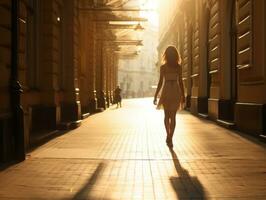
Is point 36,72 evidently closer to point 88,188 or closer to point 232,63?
point 232,63

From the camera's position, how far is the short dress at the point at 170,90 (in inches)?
403

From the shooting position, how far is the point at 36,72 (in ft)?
Answer: 43.7

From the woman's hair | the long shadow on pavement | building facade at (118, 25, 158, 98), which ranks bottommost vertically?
the long shadow on pavement

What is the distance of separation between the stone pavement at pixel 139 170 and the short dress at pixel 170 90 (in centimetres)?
79

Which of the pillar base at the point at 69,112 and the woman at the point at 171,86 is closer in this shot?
the woman at the point at 171,86

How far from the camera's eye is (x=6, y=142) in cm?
800

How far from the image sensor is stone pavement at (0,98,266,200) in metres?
5.84

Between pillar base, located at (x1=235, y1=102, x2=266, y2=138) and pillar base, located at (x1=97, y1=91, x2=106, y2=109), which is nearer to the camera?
pillar base, located at (x1=235, y1=102, x2=266, y2=138)

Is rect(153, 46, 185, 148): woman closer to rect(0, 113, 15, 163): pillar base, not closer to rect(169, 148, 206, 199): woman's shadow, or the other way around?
rect(169, 148, 206, 199): woman's shadow

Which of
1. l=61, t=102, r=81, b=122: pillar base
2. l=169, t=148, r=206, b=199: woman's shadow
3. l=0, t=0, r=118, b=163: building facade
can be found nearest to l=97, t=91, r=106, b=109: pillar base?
l=0, t=0, r=118, b=163: building facade

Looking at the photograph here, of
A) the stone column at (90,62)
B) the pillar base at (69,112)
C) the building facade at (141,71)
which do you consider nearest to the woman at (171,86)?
the pillar base at (69,112)

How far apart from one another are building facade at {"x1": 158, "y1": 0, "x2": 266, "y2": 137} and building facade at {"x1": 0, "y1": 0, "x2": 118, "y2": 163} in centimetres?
442

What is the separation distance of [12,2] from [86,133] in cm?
562

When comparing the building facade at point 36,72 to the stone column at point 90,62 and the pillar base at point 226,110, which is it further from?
the pillar base at point 226,110
